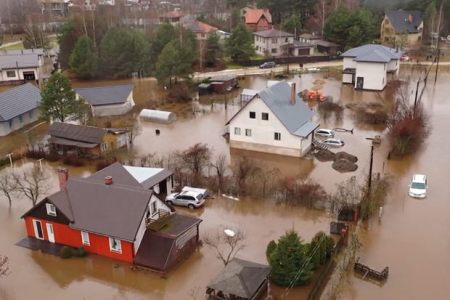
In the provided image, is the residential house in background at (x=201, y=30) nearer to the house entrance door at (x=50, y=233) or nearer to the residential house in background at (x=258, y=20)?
the residential house in background at (x=258, y=20)

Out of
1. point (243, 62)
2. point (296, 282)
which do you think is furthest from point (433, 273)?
point (243, 62)

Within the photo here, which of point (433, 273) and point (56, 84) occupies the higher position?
point (56, 84)

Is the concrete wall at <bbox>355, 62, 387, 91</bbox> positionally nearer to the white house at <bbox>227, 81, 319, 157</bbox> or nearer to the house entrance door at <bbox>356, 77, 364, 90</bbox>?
the house entrance door at <bbox>356, 77, 364, 90</bbox>

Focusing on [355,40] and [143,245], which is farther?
[355,40]

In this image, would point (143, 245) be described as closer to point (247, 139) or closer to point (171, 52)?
point (247, 139)

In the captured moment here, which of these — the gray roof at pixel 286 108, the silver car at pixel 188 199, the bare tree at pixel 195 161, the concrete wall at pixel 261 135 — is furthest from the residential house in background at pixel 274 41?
the silver car at pixel 188 199

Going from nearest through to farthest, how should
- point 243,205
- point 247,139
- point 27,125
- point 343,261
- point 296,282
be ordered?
point 296,282 < point 343,261 < point 243,205 < point 247,139 < point 27,125
